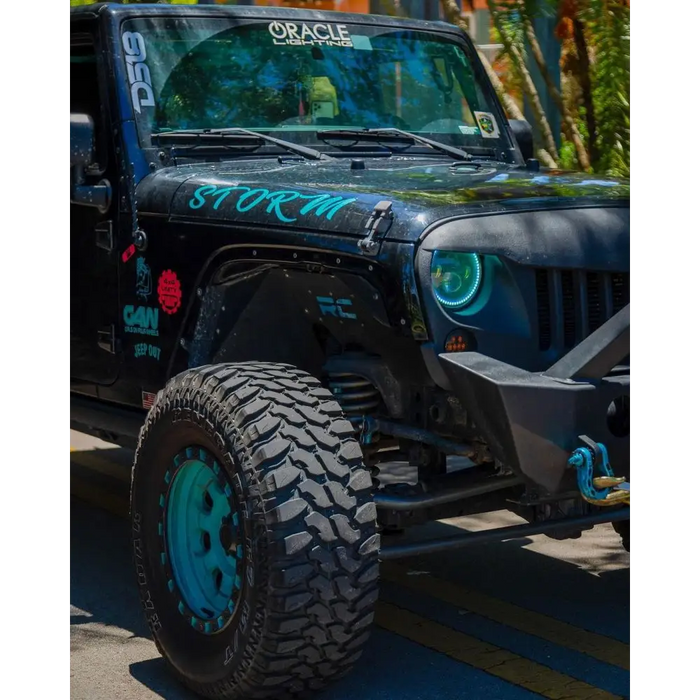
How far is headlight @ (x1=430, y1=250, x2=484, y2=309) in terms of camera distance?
150 inches

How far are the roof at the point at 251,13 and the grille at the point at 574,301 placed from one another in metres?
1.96

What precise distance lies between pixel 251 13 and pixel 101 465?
3.27 meters

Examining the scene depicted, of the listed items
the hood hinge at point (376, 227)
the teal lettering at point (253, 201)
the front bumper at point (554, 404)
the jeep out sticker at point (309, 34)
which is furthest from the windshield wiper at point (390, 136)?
the front bumper at point (554, 404)

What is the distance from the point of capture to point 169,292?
15.3 ft

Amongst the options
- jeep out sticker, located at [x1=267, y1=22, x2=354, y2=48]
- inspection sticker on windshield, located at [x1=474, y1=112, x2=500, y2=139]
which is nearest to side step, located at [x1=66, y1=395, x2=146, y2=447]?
jeep out sticker, located at [x1=267, y1=22, x2=354, y2=48]

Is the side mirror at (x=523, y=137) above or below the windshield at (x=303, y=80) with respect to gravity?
below

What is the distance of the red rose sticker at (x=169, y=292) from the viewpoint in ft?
15.2

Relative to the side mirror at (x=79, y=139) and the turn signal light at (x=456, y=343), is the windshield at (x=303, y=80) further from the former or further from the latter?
the turn signal light at (x=456, y=343)

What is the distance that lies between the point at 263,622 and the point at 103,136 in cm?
221
